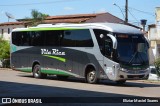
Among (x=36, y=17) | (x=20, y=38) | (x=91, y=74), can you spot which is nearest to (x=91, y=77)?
(x=91, y=74)

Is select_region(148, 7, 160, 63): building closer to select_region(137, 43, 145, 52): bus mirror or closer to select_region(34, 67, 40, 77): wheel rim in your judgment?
select_region(34, 67, 40, 77): wheel rim

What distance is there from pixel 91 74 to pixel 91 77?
0.17 metres

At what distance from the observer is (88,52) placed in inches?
965

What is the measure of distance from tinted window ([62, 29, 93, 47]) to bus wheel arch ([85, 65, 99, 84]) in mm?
1379

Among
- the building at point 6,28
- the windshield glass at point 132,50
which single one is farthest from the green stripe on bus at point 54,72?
the building at point 6,28

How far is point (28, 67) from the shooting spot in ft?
96.6

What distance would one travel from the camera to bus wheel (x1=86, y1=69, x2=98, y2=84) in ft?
79.5

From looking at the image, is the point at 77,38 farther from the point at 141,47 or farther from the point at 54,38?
the point at 141,47

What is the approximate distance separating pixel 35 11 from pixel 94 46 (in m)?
31.4

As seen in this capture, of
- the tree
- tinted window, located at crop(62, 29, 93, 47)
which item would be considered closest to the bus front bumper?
tinted window, located at crop(62, 29, 93, 47)

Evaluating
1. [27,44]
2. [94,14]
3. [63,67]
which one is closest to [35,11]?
[94,14]

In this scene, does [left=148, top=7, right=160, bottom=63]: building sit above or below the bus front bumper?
above

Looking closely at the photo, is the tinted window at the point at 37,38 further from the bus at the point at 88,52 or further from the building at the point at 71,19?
the building at the point at 71,19

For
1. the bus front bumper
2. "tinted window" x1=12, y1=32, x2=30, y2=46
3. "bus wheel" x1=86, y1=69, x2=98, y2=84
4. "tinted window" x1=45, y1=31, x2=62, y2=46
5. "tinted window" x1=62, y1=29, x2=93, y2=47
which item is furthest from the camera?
"tinted window" x1=12, y1=32, x2=30, y2=46
